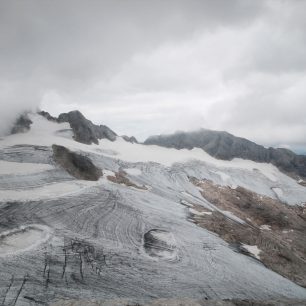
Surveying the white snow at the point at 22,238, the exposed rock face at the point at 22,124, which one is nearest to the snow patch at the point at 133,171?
the exposed rock face at the point at 22,124

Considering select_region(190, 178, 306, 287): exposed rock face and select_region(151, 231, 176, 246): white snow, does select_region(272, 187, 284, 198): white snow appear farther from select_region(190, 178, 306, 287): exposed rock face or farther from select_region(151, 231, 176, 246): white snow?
select_region(151, 231, 176, 246): white snow

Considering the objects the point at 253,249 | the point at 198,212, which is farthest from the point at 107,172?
the point at 253,249

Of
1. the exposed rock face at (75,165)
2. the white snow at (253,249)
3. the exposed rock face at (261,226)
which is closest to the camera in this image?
the white snow at (253,249)

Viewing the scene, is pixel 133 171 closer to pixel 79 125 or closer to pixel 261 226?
pixel 261 226

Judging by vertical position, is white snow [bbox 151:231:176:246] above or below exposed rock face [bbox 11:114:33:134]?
below

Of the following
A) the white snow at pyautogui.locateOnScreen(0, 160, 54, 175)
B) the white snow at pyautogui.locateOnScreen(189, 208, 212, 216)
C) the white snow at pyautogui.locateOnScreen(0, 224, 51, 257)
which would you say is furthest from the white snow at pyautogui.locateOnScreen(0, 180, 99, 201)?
the white snow at pyautogui.locateOnScreen(189, 208, 212, 216)

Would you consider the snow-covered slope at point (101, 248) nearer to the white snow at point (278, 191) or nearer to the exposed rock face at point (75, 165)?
the exposed rock face at point (75, 165)
